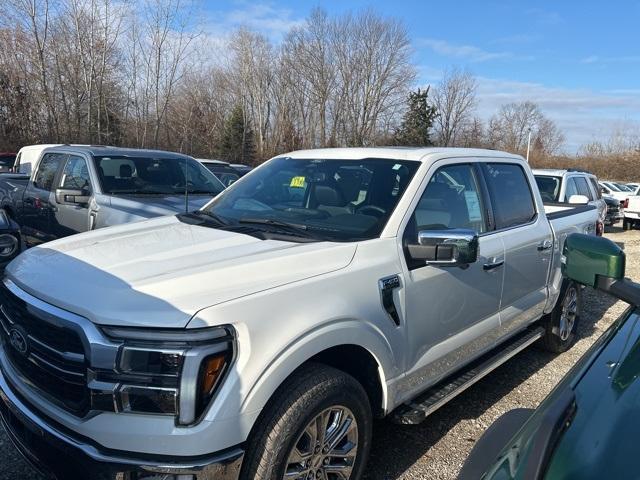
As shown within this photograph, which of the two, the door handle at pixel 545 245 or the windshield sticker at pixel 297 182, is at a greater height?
the windshield sticker at pixel 297 182

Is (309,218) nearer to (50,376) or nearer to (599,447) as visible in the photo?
(50,376)

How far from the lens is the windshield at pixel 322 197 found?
9.91ft

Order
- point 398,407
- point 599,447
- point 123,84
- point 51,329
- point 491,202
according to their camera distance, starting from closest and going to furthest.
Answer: point 599,447
point 51,329
point 398,407
point 491,202
point 123,84

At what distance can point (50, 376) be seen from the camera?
7.16 ft

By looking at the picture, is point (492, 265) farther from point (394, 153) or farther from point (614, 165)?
point (614, 165)

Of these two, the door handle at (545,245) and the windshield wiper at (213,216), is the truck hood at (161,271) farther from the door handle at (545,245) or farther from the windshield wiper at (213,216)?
the door handle at (545,245)

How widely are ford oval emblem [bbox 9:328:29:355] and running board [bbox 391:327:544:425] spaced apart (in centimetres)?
189

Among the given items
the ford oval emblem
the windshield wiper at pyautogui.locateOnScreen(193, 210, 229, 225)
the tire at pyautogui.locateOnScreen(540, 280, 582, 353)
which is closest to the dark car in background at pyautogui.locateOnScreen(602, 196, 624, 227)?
the tire at pyautogui.locateOnScreen(540, 280, 582, 353)

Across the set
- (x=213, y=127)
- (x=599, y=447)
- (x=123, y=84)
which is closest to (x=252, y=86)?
(x=213, y=127)

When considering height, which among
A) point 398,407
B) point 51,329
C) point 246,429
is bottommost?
point 398,407

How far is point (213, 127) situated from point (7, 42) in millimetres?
22834

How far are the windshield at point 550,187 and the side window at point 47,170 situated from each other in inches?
332

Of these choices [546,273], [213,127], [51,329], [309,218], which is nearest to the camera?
[51,329]

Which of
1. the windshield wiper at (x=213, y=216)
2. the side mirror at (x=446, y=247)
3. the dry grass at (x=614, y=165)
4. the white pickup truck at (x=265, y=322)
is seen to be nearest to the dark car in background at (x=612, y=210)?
the white pickup truck at (x=265, y=322)
